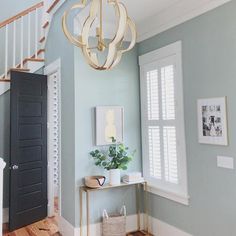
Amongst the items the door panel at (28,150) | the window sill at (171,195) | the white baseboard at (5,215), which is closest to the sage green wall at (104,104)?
the window sill at (171,195)

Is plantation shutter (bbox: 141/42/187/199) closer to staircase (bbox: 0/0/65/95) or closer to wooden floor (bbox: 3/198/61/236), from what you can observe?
wooden floor (bbox: 3/198/61/236)

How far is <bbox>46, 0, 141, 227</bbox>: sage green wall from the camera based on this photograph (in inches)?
131

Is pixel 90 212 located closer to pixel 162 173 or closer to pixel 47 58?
pixel 162 173

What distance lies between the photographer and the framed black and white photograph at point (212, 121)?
8.40 feet

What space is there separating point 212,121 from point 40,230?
285 cm

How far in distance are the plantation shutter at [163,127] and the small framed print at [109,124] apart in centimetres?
36

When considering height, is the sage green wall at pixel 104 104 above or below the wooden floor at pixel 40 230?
above

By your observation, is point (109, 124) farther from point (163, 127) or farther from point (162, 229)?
point (162, 229)

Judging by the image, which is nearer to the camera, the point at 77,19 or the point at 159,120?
the point at 77,19

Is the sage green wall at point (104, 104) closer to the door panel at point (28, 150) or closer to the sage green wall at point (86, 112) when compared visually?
the sage green wall at point (86, 112)

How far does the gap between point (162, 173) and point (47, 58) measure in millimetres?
2616

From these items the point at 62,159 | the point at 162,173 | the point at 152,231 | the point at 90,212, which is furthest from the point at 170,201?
the point at 62,159

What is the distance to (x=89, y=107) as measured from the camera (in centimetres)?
342

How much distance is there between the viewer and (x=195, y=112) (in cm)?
290
